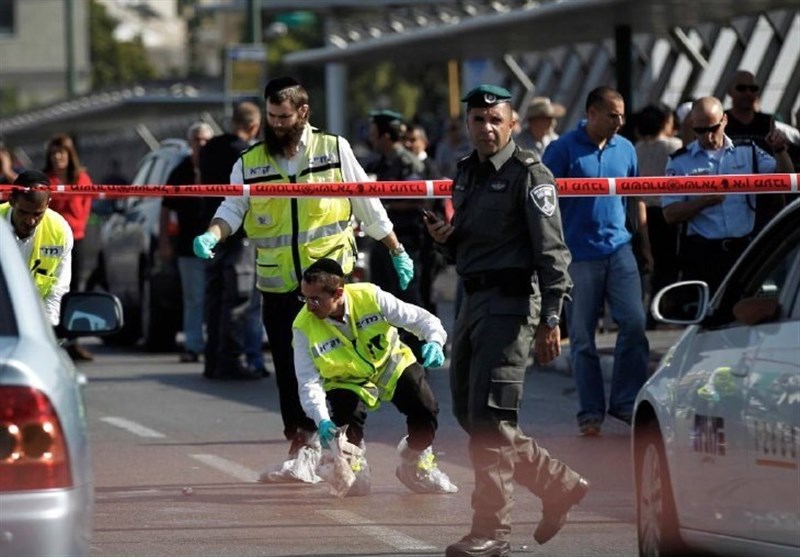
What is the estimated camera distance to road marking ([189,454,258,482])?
435 inches

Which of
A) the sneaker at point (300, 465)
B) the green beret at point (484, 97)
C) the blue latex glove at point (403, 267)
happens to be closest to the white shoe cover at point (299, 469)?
the sneaker at point (300, 465)

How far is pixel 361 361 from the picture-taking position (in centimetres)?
1005

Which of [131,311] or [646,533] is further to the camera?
[131,311]

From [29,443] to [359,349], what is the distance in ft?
15.1

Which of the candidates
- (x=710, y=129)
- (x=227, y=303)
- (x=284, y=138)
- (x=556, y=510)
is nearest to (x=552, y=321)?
(x=556, y=510)

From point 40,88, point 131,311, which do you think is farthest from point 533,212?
point 40,88

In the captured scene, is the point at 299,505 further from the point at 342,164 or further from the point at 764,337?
the point at 764,337

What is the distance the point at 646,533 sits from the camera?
7793 millimetres

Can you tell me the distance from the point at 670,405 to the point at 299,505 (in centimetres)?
285

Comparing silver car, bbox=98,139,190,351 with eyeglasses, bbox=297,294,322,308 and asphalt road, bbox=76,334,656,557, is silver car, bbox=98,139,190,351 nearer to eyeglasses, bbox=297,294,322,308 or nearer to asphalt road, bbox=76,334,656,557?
asphalt road, bbox=76,334,656,557

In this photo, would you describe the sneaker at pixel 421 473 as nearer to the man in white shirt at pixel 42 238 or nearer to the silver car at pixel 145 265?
the man in white shirt at pixel 42 238

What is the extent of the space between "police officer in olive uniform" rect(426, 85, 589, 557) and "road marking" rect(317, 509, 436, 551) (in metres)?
0.51

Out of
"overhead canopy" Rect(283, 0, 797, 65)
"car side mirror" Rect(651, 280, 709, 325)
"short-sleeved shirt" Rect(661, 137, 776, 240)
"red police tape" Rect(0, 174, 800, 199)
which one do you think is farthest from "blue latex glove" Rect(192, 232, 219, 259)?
"overhead canopy" Rect(283, 0, 797, 65)

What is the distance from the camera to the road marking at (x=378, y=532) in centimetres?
872
